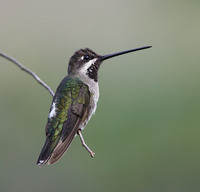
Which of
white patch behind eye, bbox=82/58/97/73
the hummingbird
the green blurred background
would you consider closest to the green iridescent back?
the hummingbird

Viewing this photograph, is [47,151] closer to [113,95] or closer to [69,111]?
[69,111]

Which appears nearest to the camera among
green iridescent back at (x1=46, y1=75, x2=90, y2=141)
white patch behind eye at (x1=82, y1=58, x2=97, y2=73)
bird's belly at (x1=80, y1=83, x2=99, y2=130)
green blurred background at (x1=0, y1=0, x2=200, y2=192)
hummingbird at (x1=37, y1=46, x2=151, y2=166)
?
hummingbird at (x1=37, y1=46, x2=151, y2=166)

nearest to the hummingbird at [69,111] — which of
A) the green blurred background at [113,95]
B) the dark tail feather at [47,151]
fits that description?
the dark tail feather at [47,151]

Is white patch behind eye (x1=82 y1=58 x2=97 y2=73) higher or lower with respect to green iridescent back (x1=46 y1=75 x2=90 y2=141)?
higher

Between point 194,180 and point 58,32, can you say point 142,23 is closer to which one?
point 58,32

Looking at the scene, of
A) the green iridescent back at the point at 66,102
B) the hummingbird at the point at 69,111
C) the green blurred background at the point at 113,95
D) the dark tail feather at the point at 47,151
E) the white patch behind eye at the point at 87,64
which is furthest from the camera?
the green blurred background at the point at 113,95

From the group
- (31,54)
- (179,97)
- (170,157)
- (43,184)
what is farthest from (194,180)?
(31,54)

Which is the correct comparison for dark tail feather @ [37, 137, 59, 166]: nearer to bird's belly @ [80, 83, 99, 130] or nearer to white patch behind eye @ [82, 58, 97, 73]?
bird's belly @ [80, 83, 99, 130]

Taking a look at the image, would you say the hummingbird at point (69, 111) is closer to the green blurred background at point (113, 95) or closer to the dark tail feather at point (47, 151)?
the dark tail feather at point (47, 151)
